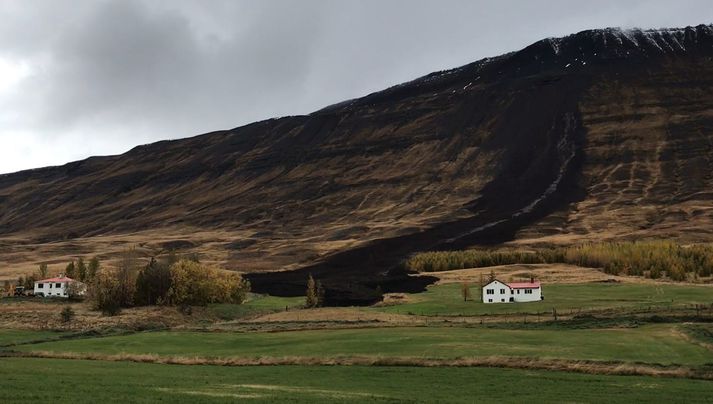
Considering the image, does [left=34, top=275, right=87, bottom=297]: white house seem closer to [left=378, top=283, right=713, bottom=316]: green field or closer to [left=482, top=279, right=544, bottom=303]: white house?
[left=378, top=283, right=713, bottom=316]: green field

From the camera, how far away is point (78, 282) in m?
114

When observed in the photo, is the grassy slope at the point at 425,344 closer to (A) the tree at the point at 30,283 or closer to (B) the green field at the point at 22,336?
(B) the green field at the point at 22,336

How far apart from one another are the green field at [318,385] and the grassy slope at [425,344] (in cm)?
654

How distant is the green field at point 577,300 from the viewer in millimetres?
86625

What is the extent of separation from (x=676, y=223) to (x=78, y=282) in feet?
457

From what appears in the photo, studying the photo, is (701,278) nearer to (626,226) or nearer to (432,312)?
(432,312)

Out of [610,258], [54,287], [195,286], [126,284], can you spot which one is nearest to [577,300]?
[610,258]

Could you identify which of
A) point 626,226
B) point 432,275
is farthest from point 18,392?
point 626,226

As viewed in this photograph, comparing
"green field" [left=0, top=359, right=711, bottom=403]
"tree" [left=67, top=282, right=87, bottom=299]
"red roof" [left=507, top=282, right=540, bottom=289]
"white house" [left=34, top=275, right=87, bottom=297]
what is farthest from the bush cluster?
"green field" [left=0, top=359, right=711, bottom=403]

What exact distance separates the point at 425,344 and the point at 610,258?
9336 cm

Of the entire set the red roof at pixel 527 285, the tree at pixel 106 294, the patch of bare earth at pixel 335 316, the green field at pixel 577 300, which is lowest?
the green field at pixel 577 300

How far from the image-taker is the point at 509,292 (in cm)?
10169

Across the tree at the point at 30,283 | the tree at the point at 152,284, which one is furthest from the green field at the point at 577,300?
the tree at the point at 30,283

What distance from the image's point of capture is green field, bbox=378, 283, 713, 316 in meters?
86.6
